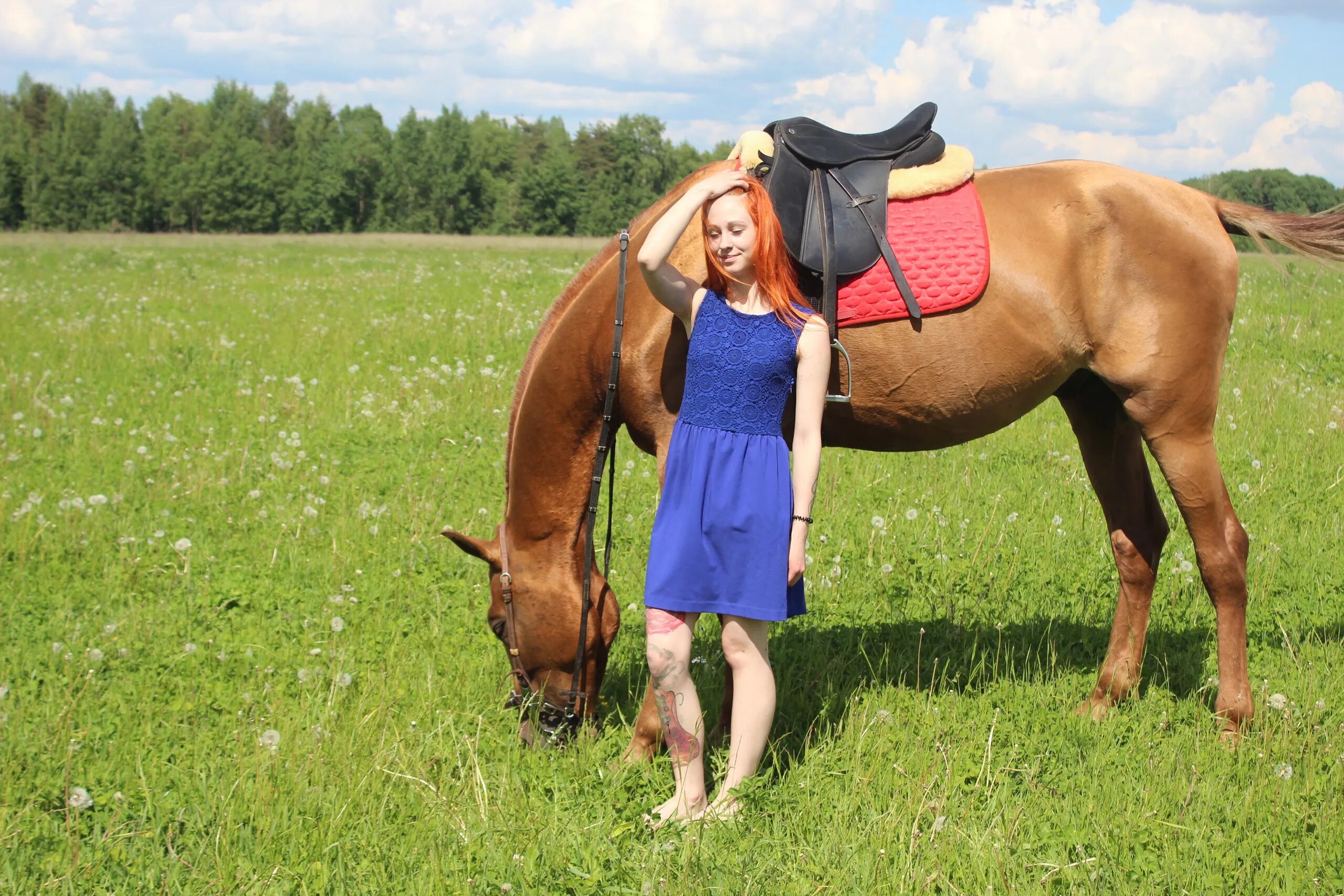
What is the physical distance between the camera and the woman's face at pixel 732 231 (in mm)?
3377

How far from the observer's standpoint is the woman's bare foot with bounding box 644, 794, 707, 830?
3580mm

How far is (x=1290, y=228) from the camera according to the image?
15.8 ft

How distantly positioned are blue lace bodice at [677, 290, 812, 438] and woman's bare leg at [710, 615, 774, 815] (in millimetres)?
688

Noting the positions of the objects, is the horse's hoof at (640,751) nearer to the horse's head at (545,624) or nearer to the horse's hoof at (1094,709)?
the horse's head at (545,624)

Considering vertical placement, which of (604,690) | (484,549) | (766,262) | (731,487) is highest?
(766,262)

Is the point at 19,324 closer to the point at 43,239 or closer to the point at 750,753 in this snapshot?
the point at 750,753

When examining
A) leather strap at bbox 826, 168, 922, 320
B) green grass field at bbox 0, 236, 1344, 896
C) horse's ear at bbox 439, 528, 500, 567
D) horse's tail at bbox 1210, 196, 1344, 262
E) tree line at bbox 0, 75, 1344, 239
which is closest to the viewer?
green grass field at bbox 0, 236, 1344, 896

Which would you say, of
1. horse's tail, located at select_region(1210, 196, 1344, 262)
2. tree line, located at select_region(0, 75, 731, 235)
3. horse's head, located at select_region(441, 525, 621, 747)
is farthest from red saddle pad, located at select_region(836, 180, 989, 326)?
tree line, located at select_region(0, 75, 731, 235)

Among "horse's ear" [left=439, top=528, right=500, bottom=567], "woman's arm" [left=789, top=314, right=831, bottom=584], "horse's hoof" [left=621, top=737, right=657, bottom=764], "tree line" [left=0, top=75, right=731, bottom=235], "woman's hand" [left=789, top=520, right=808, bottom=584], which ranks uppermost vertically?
"tree line" [left=0, top=75, right=731, bottom=235]

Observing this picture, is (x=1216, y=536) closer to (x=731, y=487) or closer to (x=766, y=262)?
(x=731, y=487)

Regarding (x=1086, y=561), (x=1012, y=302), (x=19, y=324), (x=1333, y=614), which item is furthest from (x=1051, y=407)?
(x=19, y=324)

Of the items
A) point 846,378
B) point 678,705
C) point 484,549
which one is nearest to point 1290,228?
point 846,378

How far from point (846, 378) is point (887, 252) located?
0.52m

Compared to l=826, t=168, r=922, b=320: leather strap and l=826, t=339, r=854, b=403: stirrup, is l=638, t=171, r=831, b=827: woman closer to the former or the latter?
l=826, t=339, r=854, b=403: stirrup
